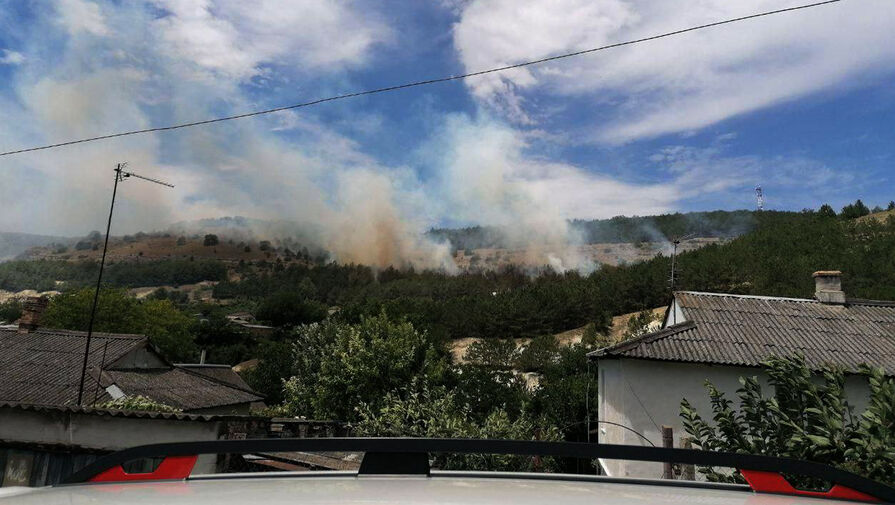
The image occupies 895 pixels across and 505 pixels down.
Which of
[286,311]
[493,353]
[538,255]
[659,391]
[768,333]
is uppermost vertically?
[538,255]

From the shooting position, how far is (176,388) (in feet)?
66.1

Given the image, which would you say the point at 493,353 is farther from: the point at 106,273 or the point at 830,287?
the point at 106,273

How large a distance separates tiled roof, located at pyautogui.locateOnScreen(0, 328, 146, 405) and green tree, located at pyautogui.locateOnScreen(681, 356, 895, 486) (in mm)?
17159

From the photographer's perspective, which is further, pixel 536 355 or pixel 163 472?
pixel 536 355

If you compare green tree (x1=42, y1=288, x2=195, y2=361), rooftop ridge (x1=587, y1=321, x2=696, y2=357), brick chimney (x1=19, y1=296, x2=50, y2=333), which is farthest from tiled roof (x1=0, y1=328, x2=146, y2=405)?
green tree (x1=42, y1=288, x2=195, y2=361)

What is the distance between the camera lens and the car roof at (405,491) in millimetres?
1201

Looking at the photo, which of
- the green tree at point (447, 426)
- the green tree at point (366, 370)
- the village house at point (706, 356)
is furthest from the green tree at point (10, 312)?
the village house at point (706, 356)

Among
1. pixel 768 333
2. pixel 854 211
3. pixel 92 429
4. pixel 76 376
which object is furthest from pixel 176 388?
pixel 854 211

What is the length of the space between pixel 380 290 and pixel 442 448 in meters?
114

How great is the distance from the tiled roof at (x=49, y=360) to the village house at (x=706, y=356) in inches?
594

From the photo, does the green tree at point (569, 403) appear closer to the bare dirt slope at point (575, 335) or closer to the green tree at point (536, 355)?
the green tree at point (536, 355)

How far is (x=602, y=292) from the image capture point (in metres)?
84.0

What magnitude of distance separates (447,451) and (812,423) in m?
5.10

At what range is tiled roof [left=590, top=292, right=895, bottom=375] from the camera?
46.0ft
